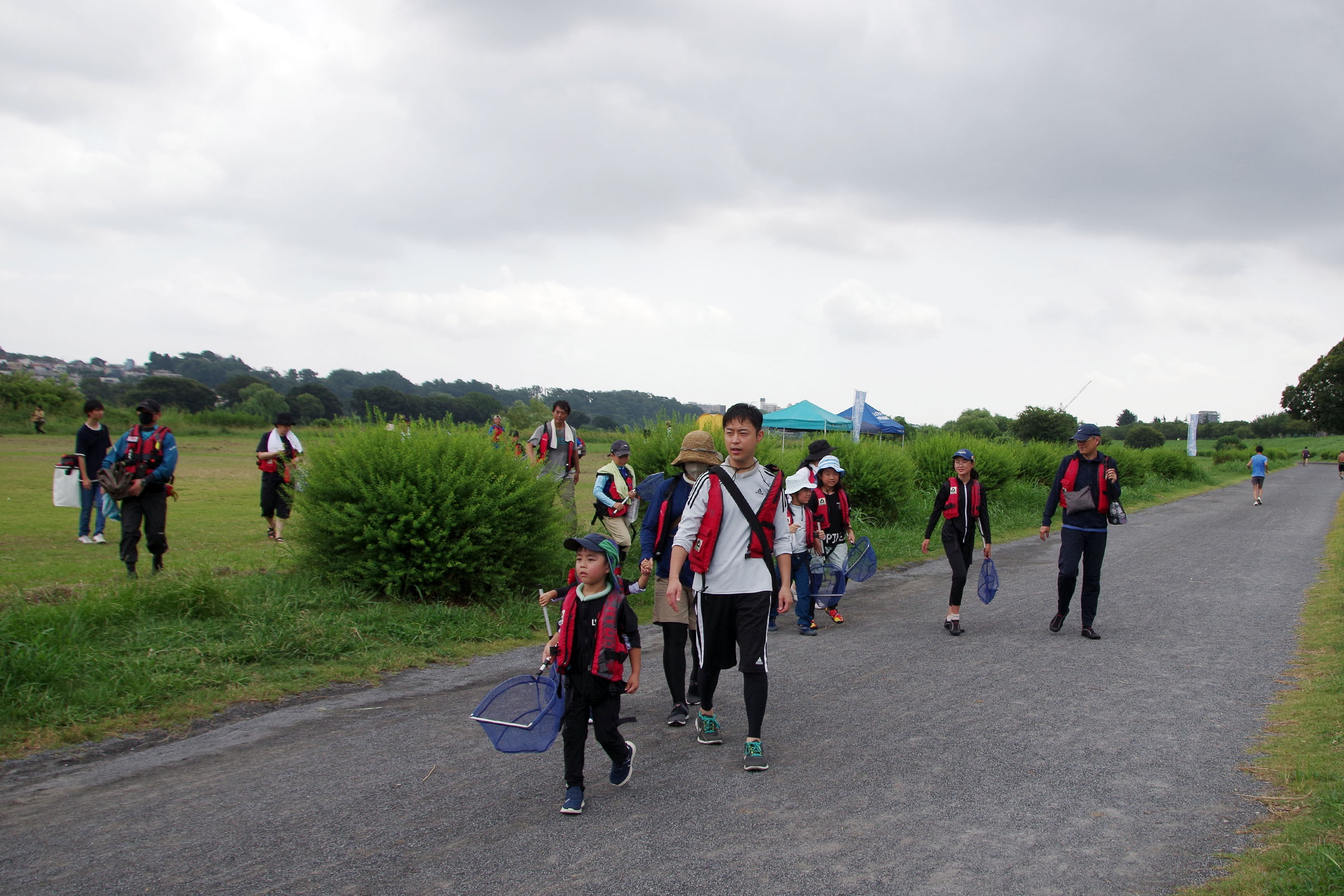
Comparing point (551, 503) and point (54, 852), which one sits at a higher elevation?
point (551, 503)

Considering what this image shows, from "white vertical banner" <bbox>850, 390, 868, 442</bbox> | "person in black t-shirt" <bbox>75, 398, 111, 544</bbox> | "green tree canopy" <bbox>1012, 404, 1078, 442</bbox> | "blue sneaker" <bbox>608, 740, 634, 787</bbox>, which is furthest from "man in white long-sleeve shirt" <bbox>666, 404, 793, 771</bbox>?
"green tree canopy" <bbox>1012, 404, 1078, 442</bbox>

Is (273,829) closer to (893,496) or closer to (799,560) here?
(799,560)

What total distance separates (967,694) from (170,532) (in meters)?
11.7

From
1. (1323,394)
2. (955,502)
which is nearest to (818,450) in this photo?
(955,502)

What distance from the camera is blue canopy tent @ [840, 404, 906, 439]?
28.4m

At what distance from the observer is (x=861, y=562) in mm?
9516

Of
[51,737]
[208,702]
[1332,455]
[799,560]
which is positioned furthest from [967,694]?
[1332,455]

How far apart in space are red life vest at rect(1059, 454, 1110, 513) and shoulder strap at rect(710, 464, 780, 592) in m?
4.76

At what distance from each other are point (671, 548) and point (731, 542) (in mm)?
582

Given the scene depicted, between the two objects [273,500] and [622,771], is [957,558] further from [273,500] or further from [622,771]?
[273,500]

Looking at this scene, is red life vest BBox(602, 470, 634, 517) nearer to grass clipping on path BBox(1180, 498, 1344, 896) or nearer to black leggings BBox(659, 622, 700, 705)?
black leggings BBox(659, 622, 700, 705)

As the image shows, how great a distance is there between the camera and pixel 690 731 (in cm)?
531

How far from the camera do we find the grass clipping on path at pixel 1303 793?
329 centimetres

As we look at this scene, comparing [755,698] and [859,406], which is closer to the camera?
[755,698]
